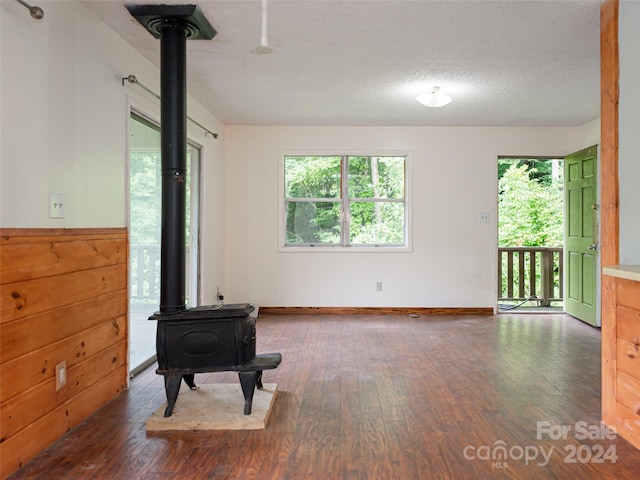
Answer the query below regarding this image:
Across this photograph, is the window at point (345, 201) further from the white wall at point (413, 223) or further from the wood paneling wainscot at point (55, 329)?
the wood paneling wainscot at point (55, 329)

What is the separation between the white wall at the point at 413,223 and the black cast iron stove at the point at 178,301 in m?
2.89

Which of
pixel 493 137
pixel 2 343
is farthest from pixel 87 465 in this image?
pixel 493 137

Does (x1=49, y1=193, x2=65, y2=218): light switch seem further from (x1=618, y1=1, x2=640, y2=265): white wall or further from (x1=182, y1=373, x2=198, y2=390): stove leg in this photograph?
(x1=618, y1=1, x2=640, y2=265): white wall

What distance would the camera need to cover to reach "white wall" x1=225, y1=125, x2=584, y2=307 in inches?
211

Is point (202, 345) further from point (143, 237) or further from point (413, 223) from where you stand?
point (413, 223)

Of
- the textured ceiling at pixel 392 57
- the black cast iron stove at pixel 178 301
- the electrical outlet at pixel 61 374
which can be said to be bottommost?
the electrical outlet at pixel 61 374

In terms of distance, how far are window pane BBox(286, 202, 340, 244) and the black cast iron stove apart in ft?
9.93

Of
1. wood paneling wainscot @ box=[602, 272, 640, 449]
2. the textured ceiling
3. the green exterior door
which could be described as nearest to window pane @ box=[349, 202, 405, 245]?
the textured ceiling

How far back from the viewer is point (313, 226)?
5.49m

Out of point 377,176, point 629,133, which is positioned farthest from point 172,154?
point 377,176

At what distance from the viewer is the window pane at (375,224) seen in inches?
215

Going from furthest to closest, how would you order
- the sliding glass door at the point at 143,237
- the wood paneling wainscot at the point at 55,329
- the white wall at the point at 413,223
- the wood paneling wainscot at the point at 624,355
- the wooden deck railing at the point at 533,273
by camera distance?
1. the wooden deck railing at the point at 533,273
2. the white wall at the point at 413,223
3. the sliding glass door at the point at 143,237
4. the wood paneling wainscot at the point at 624,355
5. the wood paneling wainscot at the point at 55,329

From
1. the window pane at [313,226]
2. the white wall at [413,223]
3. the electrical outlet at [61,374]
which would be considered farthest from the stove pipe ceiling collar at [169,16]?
the window pane at [313,226]

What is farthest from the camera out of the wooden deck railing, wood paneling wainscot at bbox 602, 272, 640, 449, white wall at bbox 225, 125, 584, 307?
the wooden deck railing
